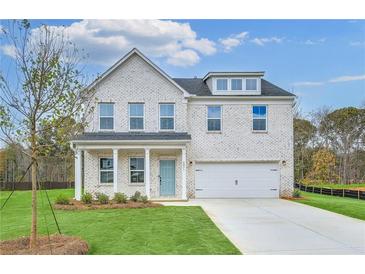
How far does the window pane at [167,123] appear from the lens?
21.7 metres

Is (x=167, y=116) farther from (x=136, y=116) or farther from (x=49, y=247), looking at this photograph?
(x=49, y=247)

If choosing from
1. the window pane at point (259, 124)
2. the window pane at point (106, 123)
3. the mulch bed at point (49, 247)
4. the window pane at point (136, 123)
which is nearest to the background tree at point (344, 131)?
the window pane at point (259, 124)

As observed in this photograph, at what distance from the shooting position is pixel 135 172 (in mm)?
21422

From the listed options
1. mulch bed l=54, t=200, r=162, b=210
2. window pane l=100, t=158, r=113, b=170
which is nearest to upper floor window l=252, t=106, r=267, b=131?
mulch bed l=54, t=200, r=162, b=210

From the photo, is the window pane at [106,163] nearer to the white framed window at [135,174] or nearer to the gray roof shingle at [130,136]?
the white framed window at [135,174]

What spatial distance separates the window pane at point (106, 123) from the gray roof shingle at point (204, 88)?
4.69 m

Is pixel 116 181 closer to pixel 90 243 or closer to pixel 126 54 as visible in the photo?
pixel 126 54

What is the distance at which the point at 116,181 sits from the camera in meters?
20.1

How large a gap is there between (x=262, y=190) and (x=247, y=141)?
2785 millimetres

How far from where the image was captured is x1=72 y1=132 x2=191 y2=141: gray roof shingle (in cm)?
2017

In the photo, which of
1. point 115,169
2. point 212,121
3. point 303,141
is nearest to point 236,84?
point 212,121

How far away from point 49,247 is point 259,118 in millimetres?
15542

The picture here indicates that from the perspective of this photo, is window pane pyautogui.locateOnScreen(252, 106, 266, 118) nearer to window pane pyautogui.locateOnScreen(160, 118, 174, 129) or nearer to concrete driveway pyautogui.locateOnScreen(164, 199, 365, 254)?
window pane pyautogui.locateOnScreen(160, 118, 174, 129)
